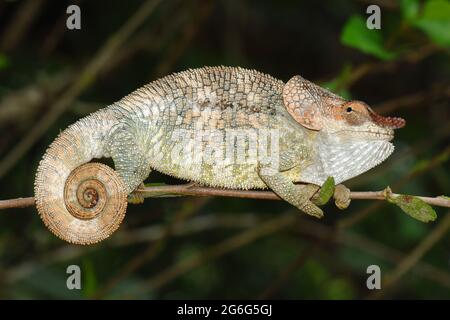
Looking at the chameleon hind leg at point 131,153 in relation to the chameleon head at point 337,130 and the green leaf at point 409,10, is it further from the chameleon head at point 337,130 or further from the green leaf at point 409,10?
the green leaf at point 409,10

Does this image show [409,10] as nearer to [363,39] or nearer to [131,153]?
[363,39]

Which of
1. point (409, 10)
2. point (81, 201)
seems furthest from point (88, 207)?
point (409, 10)

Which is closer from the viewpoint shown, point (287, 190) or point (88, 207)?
point (88, 207)

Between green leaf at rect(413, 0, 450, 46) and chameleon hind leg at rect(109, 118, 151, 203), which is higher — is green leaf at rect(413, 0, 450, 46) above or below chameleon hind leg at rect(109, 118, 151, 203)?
above

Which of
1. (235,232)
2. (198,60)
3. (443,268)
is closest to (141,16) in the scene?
(198,60)

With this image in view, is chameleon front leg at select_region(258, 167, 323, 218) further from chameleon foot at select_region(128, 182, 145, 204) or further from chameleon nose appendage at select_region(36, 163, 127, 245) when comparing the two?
chameleon nose appendage at select_region(36, 163, 127, 245)

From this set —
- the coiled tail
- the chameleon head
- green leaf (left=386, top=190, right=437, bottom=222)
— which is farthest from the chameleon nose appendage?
green leaf (left=386, top=190, right=437, bottom=222)

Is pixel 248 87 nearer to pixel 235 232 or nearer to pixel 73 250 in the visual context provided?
pixel 73 250
